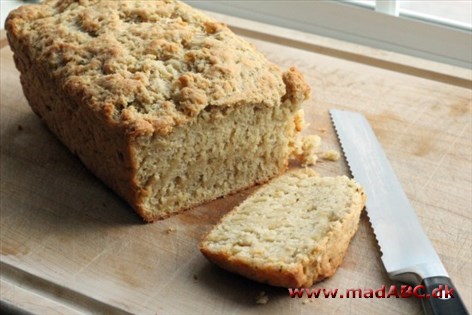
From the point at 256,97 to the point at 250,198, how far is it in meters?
0.38

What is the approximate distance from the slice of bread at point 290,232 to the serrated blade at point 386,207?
127 millimetres

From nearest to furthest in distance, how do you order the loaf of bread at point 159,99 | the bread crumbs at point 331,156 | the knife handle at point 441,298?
1. the knife handle at point 441,298
2. the loaf of bread at point 159,99
3. the bread crumbs at point 331,156

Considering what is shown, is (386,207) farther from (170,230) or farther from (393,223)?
(170,230)

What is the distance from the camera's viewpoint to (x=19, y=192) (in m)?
3.14

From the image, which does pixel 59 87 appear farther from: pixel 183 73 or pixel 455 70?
pixel 455 70

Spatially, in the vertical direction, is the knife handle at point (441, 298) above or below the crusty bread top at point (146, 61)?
below

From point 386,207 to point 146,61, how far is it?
1069 mm

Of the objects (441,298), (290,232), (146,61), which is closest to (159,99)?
(146,61)

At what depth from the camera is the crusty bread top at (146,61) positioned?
284cm

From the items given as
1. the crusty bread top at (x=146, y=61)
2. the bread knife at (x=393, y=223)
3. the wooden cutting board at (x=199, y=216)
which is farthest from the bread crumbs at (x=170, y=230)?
the bread knife at (x=393, y=223)

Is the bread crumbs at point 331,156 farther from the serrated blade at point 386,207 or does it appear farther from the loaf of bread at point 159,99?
the loaf of bread at point 159,99

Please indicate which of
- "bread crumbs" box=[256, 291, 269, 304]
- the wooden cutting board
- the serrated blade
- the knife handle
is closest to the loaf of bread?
the wooden cutting board

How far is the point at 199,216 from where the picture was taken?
3016mm

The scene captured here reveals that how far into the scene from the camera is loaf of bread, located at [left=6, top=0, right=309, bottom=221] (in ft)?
9.31
